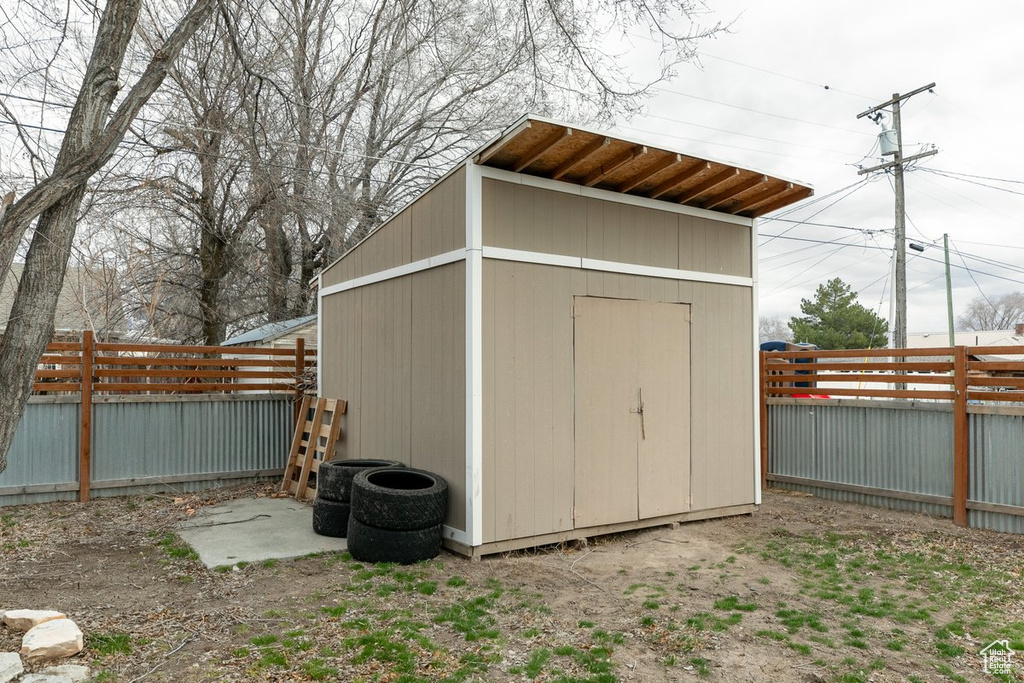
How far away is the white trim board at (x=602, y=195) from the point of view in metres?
4.69

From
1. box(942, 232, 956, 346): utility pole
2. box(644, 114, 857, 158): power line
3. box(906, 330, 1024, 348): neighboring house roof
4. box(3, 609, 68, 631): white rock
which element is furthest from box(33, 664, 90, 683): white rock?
box(906, 330, 1024, 348): neighboring house roof

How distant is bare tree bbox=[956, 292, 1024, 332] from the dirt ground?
45288mm

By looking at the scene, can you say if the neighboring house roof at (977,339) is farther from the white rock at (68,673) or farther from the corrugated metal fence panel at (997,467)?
Answer: the white rock at (68,673)

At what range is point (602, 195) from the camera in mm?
5207

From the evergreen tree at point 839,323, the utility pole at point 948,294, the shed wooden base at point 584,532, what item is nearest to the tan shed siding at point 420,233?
the shed wooden base at point 584,532

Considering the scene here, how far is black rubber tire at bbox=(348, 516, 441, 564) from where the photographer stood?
4305 millimetres

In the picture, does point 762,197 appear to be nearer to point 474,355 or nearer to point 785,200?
point 785,200

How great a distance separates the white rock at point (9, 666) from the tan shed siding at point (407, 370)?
2520 millimetres

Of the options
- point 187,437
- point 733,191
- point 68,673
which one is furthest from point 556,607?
point 187,437

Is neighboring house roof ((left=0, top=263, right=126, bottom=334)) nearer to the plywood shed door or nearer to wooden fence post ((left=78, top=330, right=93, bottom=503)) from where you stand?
wooden fence post ((left=78, top=330, right=93, bottom=503))

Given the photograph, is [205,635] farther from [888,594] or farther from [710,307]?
[710,307]

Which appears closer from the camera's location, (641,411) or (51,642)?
(51,642)

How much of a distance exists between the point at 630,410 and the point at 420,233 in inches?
89.4

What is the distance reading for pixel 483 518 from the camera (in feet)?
14.6
